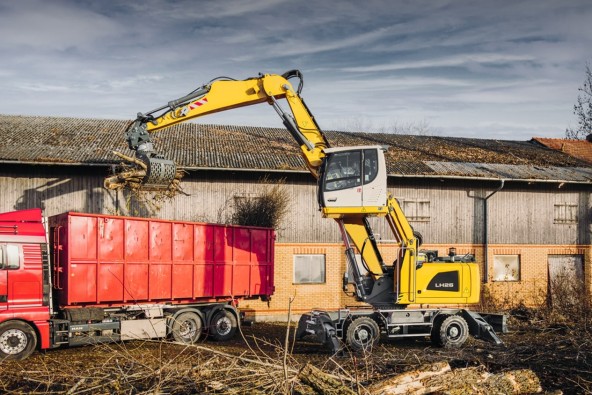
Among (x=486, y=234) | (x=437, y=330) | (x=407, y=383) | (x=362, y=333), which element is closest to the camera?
(x=407, y=383)

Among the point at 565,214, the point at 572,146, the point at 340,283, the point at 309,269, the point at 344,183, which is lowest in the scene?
the point at 340,283

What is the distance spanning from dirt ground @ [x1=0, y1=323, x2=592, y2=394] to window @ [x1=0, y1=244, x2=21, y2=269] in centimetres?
A: 199

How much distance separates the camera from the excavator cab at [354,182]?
15.0m

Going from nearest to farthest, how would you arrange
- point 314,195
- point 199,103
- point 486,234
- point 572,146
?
point 199,103 → point 314,195 → point 486,234 → point 572,146

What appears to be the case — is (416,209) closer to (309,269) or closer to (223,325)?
(309,269)

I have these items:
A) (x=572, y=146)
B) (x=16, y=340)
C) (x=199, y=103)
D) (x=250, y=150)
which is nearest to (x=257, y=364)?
(x=16, y=340)

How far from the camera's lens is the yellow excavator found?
49.7ft

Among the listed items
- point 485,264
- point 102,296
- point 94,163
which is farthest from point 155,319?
point 485,264

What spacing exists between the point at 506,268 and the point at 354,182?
39.3 feet

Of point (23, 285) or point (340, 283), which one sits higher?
point (23, 285)

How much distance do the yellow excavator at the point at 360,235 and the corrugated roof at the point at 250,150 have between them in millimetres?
5119

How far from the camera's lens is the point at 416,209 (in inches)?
943

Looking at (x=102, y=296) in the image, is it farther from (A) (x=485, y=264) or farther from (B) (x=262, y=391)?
(A) (x=485, y=264)

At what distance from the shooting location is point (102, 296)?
15.5 metres
